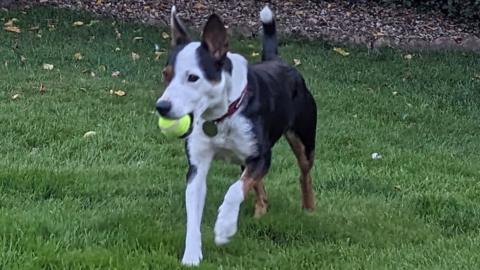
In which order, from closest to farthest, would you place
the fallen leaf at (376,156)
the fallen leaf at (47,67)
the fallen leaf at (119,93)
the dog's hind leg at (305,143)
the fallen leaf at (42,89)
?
the dog's hind leg at (305,143)
the fallen leaf at (376,156)
the fallen leaf at (42,89)
the fallen leaf at (119,93)
the fallen leaf at (47,67)

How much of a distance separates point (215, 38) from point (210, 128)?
465 mm

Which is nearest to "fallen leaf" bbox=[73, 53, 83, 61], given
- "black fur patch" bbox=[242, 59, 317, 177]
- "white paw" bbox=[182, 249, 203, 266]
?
"black fur patch" bbox=[242, 59, 317, 177]

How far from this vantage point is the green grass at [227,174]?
14.6 ft

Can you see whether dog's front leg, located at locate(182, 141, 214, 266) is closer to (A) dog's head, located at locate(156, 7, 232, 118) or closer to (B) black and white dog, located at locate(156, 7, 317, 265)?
(B) black and white dog, located at locate(156, 7, 317, 265)

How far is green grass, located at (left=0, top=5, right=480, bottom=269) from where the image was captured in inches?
175

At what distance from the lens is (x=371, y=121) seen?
7.76m

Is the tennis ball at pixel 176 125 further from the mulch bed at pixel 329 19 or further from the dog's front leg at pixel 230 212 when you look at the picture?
the mulch bed at pixel 329 19

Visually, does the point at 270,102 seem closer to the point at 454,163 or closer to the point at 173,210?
the point at 173,210

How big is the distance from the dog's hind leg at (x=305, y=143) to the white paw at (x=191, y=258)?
4.02 feet

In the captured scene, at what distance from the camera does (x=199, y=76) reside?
13.3 feet

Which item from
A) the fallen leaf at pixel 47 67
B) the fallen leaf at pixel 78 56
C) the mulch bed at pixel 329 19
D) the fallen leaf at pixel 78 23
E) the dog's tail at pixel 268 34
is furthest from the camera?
the mulch bed at pixel 329 19

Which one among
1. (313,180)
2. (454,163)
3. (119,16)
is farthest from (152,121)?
(119,16)

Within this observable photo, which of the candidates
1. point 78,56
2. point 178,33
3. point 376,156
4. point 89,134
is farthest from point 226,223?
point 78,56

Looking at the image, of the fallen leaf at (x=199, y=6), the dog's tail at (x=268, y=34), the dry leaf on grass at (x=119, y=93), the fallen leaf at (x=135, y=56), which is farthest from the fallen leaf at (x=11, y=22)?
the dog's tail at (x=268, y=34)
